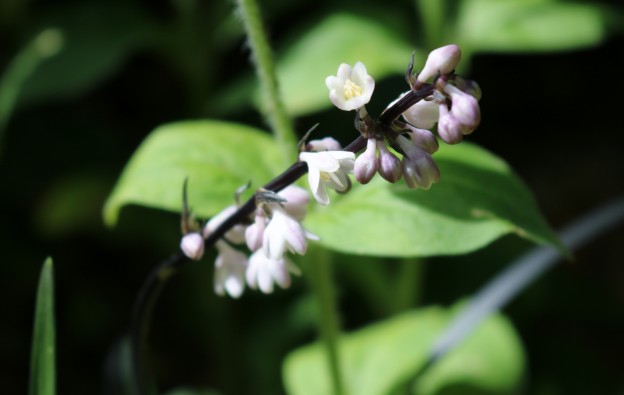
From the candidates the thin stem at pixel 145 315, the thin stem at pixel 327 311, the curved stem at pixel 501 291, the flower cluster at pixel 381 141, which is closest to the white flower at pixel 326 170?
the flower cluster at pixel 381 141

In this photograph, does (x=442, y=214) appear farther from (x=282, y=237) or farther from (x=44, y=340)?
(x=44, y=340)

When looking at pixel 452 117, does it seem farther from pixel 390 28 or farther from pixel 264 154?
pixel 390 28

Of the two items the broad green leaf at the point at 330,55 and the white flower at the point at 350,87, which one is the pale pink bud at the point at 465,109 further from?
the broad green leaf at the point at 330,55

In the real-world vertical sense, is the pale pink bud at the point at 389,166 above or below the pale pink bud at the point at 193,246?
below

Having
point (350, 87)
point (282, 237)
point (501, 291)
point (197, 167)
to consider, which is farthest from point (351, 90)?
point (501, 291)

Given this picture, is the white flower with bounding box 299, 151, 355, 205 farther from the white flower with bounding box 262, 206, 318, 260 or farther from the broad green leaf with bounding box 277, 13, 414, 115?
the broad green leaf with bounding box 277, 13, 414, 115
